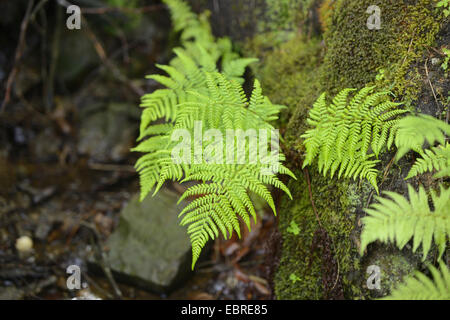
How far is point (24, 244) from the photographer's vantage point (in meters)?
3.56

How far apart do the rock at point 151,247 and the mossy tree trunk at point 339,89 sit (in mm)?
1036

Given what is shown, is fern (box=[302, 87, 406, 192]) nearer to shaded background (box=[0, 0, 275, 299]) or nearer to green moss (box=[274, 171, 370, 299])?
green moss (box=[274, 171, 370, 299])

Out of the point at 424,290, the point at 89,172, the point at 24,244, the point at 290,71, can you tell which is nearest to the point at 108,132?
the point at 89,172

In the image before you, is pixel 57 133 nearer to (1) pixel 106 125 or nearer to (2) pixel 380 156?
(1) pixel 106 125

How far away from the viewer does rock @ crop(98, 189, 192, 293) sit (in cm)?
319

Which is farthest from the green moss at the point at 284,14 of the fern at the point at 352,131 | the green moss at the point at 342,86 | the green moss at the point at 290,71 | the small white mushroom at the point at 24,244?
the small white mushroom at the point at 24,244

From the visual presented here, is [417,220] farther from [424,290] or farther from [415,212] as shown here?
[424,290]

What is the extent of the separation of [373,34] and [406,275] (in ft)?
6.06

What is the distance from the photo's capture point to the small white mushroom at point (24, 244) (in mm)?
3523

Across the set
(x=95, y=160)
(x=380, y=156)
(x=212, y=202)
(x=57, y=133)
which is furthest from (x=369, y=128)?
(x=57, y=133)

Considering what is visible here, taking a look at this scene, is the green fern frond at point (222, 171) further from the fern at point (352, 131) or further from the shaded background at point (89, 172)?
the shaded background at point (89, 172)

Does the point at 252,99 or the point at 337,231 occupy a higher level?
the point at 252,99

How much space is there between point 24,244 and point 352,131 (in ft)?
11.7

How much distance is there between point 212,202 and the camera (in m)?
2.43
